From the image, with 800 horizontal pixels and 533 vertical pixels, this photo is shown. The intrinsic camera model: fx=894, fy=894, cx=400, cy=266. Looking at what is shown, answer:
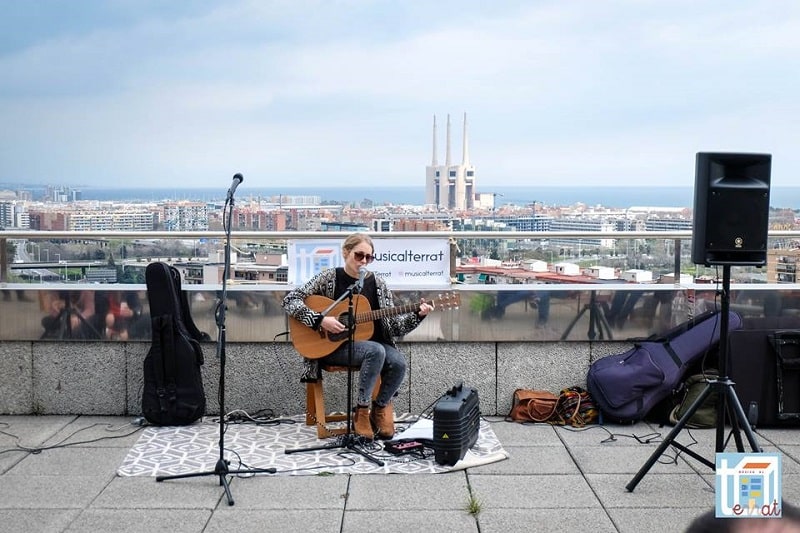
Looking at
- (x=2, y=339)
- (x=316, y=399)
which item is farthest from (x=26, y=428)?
(x=316, y=399)

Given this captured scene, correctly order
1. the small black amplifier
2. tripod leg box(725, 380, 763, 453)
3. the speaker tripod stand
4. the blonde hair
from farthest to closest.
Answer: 1. the blonde hair
2. the small black amplifier
3. the speaker tripod stand
4. tripod leg box(725, 380, 763, 453)

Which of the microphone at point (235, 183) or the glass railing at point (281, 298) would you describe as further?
the glass railing at point (281, 298)

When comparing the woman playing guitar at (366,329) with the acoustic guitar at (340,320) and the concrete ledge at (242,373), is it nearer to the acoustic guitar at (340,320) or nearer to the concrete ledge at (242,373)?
the acoustic guitar at (340,320)

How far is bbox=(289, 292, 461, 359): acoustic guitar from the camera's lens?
5855 millimetres

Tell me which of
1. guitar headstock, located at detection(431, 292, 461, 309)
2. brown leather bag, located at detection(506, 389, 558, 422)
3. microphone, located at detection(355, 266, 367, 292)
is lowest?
brown leather bag, located at detection(506, 389, 558, 422)

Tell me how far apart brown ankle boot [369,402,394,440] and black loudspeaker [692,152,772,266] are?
2245mm

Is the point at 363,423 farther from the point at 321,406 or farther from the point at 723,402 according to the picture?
the point at 723,402

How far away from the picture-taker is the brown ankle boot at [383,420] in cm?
590

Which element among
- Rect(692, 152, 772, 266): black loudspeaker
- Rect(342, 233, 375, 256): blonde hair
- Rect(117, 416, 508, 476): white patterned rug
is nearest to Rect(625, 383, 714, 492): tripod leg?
Rect(692, 152, 772, 266): black loudspeaker

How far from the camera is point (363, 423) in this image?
19.2ft

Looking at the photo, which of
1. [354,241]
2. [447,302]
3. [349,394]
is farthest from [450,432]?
[354,241]

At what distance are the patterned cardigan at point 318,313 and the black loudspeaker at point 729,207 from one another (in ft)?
6.33

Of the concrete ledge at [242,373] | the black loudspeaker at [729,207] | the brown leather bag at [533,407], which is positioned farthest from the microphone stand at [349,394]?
the black loudspeaker at [729,207]

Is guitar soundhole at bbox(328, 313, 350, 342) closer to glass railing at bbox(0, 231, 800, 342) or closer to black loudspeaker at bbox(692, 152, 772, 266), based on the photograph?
glass railing at bbox(0, 231, 800, 342)
